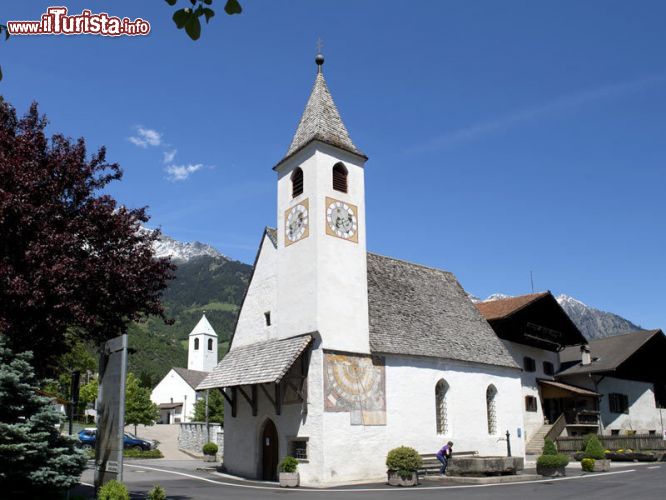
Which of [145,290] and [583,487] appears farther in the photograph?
[583,487]

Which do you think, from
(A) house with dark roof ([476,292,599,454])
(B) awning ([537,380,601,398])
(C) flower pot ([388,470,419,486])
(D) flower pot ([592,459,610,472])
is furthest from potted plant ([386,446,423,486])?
→ (B) awning ([537,380,601,398])

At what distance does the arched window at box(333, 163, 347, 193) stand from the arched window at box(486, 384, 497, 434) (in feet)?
44.4

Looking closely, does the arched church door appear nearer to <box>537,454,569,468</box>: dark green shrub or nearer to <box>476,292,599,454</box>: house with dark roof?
<box>537,454,569,468</box>: dark green shrub

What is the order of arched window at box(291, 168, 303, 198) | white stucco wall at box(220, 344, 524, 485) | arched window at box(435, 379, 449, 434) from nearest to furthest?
white stucco wall at box(220, 344, 524, 485) → arched window at box(291, 168, 303, 198) → arched window at box(435, 379, 449, 434)

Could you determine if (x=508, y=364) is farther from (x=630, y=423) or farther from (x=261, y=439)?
(x=630, y=423)

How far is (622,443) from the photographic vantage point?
3628cm

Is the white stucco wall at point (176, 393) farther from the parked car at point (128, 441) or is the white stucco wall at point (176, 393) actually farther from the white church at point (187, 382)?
the parked car at point (128, 441)

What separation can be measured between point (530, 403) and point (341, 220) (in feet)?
65.5

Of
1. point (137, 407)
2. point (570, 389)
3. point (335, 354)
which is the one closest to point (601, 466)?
point (570, 389)

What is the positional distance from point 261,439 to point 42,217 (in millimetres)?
16268

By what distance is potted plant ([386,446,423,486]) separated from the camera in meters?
23.4

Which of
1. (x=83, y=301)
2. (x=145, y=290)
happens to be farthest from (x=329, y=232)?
(x=83, y=301)

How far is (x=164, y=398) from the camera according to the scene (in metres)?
104

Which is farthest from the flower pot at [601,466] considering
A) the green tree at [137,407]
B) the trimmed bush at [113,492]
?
the green tree at [137,407]
